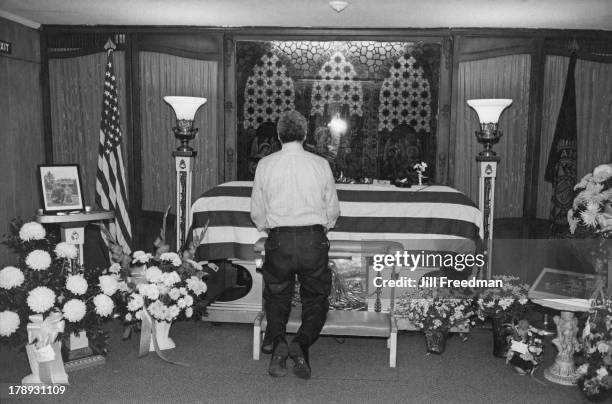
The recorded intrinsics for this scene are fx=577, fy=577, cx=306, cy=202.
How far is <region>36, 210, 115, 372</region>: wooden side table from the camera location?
3.14 metres

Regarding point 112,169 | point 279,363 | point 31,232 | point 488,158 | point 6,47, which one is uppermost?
point 6,47

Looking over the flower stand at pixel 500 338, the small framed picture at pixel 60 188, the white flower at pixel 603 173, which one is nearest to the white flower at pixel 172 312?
the small framed picture at pixel 60 188

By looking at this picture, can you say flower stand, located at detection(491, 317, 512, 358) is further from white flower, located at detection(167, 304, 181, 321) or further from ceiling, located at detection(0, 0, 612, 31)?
ceiling, located at detection(0, 0, 612, 31)

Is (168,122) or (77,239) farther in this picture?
(168,122)

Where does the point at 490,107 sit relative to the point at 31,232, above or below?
above

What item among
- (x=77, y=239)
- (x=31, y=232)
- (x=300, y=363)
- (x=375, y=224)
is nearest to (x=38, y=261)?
(x=31, y=232)

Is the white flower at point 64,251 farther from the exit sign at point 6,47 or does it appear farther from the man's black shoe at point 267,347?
the exit sign at point 6,47

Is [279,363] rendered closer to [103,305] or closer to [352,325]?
[352,325]

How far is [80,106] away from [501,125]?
151 inches

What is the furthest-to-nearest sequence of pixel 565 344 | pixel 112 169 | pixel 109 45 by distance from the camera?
1. pixel 109 45
2. pixel 112 169
3. pixel 565 344

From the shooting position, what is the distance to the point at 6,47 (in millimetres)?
4809

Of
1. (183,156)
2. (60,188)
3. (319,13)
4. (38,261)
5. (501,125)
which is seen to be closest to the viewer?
(38,261)

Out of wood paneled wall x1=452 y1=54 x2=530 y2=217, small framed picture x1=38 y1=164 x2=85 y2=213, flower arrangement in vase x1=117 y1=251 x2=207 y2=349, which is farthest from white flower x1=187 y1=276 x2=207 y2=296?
wood paneled wall x1=452 y1=54 x2=530 y2=217

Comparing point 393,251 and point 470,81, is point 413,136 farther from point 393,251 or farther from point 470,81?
point 393,251
